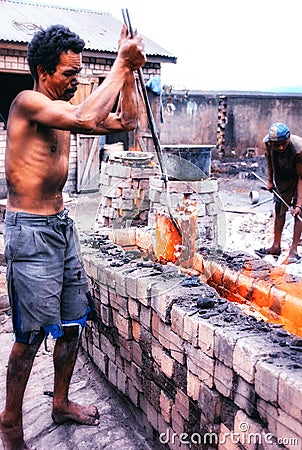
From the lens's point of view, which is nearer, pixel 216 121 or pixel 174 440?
pixel 174 440

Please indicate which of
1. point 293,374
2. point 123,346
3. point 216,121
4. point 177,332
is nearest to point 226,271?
point 123,346

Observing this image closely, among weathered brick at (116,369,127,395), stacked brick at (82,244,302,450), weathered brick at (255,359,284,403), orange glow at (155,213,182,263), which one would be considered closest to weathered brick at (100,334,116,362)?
stacked brick at (82,244,302,450)

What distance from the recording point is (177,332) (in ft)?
8.14

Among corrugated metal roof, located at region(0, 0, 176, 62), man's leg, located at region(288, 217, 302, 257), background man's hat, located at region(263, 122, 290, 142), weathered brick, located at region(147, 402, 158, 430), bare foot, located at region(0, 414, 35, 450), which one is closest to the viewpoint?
bare foot, located at region(0, 414, 35, 450)

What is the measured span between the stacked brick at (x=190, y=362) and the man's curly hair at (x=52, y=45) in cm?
133

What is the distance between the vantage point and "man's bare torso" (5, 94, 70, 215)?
2.33 meters

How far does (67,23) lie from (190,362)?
1040cm

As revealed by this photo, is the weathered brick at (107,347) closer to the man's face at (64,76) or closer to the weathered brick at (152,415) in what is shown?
the weathered brick at (152,415)

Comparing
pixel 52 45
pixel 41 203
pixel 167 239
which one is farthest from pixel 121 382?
pixel 52 45

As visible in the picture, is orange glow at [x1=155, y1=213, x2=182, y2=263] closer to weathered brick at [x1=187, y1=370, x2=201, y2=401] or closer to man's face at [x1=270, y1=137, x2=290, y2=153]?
weathered brick at [x1=187, y1=370, x2=201, y2=401]

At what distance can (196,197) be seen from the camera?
24.4ft

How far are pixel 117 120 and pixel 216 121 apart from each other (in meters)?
14.8

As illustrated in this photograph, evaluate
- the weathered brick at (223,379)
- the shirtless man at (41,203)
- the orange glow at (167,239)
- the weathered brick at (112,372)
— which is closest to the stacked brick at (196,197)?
the orange glow at (167,239)

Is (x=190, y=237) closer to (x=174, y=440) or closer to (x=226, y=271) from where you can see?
(x=226, y=271)
